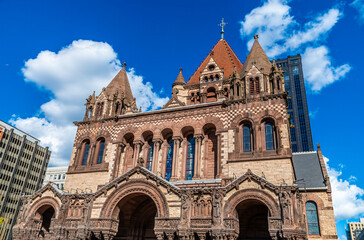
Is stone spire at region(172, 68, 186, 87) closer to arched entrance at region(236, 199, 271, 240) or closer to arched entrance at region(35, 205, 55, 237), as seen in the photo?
arched entrance at region(35, 205, 55, 237)

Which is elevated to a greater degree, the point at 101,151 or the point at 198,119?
the point at 198,119

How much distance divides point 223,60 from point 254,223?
24.1 m

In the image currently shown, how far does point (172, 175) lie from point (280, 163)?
8.50 meters

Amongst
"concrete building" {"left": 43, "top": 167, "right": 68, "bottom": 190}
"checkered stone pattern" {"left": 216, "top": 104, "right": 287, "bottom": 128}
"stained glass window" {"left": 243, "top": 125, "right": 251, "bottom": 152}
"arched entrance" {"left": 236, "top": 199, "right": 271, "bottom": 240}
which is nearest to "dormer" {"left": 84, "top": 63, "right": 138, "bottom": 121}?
"checkered stone pattern" {"left": 216, "top": 104, "right": 287, "bottom": 128}

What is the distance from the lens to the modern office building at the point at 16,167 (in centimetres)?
6775

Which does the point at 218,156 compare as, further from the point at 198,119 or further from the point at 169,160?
the point at 169,160

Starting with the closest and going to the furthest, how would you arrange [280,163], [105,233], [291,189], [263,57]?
[291,189]
[105,233]
[280,163]
[263,57]

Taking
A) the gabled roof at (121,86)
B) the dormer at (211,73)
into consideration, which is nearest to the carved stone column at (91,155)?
the gabled roof at (121,86)

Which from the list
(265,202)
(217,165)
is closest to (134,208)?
(217,165)

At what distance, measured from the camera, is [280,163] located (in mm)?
21422

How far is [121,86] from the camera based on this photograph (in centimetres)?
3238

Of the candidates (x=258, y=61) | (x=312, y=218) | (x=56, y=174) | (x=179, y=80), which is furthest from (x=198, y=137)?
(x=56, y=174)

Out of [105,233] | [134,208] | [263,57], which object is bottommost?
[105,233]

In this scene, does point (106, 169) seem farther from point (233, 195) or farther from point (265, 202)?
point (265, 202)
